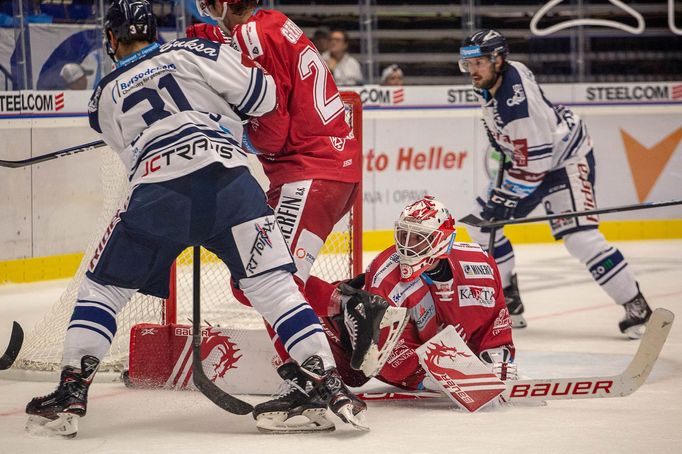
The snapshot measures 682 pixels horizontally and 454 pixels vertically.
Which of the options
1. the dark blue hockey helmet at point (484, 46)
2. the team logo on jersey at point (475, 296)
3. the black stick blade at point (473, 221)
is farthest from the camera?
the dark blue hockey helmet at point (484, 46)

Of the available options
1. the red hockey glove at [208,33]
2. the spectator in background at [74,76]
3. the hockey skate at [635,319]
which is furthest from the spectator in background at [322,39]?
the red hockey glove at [208,33]

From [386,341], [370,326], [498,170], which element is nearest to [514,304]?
[498,170]

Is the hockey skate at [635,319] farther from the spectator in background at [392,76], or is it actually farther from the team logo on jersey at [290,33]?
the spectator in background at [392,76]

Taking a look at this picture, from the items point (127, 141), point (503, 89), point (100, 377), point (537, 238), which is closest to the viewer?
point (127, 141)

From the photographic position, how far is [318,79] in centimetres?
349

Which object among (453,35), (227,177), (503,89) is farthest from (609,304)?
(453,35)

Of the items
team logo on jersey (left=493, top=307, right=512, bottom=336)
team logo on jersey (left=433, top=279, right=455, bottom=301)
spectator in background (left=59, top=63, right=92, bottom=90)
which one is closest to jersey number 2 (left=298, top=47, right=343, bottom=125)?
team logo on jersey (left=433, top=279, right=455, bottom=301)

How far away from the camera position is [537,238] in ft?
26.7

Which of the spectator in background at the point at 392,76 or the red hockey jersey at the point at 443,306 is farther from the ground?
the spectator in background at the point at 392,76

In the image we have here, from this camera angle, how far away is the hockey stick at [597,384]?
346 centimetres

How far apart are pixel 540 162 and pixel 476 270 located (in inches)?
59.1

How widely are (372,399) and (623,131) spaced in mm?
5093

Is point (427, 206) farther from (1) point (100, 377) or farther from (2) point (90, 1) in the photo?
(2) point (90, 1)

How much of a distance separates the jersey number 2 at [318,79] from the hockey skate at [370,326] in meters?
0.55
